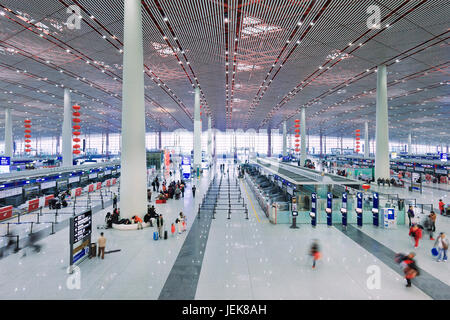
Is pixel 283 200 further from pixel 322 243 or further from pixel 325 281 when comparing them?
pixel 325 281

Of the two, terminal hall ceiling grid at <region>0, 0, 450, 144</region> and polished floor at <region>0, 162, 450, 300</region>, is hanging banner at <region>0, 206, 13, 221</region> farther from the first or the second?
terminal hall ceiling grid at <region>0, 0, 450, 144</region>

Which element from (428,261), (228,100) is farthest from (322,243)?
(228,100)

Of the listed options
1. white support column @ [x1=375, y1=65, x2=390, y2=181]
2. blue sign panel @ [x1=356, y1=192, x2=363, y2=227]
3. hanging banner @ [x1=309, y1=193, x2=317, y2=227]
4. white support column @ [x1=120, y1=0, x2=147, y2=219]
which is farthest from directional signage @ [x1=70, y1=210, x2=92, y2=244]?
white support column @ [x1=375, y1=65, x2=390, y2=181]

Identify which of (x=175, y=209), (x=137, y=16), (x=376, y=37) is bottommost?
(x=175, y=209)

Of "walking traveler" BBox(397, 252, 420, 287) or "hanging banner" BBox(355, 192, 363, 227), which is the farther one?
"hanging banner" BBox(355, 192, 363, 227)

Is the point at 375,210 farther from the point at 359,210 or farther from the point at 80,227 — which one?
the point at 80,227

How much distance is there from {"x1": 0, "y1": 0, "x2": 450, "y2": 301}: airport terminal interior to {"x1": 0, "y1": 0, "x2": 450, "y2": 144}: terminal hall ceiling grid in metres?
0.13

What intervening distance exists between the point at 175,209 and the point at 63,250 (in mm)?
7068

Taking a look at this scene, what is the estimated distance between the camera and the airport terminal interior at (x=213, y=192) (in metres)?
6.39

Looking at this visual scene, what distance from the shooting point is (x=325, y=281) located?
622 cm

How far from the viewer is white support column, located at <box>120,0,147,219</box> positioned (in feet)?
38.0

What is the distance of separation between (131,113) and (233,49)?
33.9 ft

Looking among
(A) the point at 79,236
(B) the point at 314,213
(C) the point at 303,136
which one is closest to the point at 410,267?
(B) the point at 314,213

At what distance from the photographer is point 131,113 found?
11.6 m
